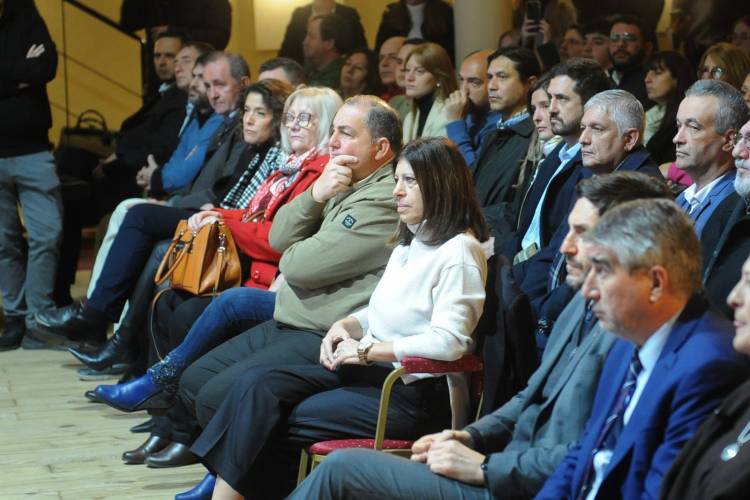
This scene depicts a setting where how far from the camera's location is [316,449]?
121 inches

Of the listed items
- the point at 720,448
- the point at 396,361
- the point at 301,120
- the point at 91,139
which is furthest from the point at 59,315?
the point at 720,448

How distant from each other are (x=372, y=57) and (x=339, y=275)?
3.79 meters

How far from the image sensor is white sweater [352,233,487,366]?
3020 millimetres

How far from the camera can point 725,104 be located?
3.49 meters

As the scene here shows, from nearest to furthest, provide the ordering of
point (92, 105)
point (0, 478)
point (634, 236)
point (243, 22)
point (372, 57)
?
1. point (634, 236)
2. point (0, 478)
3. point (372, 57)
4. point (92, 105)
5. point (243, 22)

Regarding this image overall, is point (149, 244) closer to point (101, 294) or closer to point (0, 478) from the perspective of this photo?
point (101, 294)

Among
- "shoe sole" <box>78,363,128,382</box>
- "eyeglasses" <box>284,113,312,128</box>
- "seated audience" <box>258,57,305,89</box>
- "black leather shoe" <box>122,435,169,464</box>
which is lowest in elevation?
"shoe sole" <box>78,363,128,382</box>

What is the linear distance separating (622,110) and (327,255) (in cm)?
97

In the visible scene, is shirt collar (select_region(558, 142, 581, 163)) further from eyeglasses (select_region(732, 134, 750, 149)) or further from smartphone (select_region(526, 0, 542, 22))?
smartphone (select_region(526, 0, 542, 22))

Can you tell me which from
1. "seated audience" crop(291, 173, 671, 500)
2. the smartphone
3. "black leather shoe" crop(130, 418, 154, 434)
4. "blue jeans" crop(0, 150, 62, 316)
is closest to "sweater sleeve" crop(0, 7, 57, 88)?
"blue jeans" crop(0, 150, 62, 316)

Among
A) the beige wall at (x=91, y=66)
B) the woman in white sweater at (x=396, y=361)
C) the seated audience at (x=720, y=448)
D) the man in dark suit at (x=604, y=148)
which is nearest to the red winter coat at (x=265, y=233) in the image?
the man in dark suit at (x=604, y=148)

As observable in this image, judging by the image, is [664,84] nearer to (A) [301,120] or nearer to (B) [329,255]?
(A) [301,120]

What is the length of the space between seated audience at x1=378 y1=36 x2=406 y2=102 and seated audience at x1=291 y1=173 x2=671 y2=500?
458cm

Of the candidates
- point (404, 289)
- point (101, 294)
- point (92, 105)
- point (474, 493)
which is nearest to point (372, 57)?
point (101, 294)
